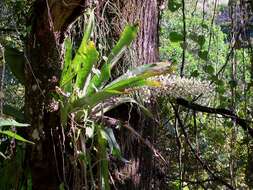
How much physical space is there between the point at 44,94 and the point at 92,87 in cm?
16

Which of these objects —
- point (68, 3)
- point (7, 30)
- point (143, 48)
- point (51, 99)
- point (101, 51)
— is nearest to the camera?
point (68, 3)

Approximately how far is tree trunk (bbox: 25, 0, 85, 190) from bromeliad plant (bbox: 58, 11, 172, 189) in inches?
1.6

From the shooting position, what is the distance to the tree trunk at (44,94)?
69.8 inches

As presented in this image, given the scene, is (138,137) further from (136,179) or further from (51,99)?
(51,99)

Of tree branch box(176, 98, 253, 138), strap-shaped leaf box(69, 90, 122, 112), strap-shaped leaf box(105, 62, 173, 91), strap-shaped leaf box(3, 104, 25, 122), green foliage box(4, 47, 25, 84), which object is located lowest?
tree branch box(176, 98, 253, 138)

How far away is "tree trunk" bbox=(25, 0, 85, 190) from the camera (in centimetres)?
177

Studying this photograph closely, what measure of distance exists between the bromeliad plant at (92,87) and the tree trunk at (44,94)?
40mm

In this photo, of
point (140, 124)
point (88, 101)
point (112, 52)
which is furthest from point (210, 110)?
point (88, 101)

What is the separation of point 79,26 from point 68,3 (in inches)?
15.0

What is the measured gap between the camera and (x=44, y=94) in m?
1.78

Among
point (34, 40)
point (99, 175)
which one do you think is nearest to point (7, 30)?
point (34, 40)

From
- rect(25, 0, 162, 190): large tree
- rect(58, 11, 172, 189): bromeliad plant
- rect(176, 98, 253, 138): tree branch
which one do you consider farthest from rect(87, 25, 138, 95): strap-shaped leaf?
rect(176, 98, 253, 138): tree branch

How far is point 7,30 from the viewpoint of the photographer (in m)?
2.63

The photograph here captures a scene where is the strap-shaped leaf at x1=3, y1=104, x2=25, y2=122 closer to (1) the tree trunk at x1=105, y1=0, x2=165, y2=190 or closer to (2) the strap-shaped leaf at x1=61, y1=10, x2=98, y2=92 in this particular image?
(2) the strap-shaped leaf at x1=61, y1=10, x2=98, y2=92
